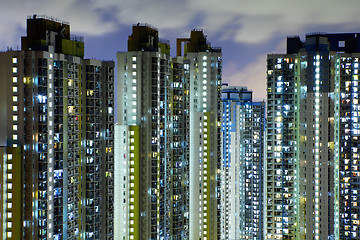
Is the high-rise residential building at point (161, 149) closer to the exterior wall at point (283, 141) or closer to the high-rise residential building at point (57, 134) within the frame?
the high-rise residential building at point (57, 134)

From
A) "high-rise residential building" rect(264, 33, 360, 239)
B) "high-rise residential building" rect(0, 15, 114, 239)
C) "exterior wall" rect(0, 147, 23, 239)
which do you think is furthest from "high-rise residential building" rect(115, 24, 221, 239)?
"exterior wall" rect(0, 147, 23, 239)

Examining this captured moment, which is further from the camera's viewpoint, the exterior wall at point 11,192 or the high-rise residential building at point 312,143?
the high-rise residential building at point 312,143

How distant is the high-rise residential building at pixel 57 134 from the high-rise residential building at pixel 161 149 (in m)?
7.67

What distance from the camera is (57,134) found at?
91562 mm

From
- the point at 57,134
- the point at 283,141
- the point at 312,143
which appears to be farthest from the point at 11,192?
the point at 312,143

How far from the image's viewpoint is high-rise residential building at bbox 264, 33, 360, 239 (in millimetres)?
128500

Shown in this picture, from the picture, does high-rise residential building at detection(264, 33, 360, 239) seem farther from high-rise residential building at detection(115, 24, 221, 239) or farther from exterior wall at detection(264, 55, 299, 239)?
high-rise residential building at detection(115, 24, 221, 239)

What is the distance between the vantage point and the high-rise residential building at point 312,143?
12850 centimetres

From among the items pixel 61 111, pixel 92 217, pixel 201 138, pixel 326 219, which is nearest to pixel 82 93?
pixel 61 111

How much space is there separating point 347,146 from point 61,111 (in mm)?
83072

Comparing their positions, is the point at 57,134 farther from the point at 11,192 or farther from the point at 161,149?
the point at 161,149

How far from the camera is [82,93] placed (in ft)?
329

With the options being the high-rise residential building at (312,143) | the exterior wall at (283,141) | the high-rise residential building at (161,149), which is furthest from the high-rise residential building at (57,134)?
the high-rise residential building at (312,143)

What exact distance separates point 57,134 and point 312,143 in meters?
70.1
